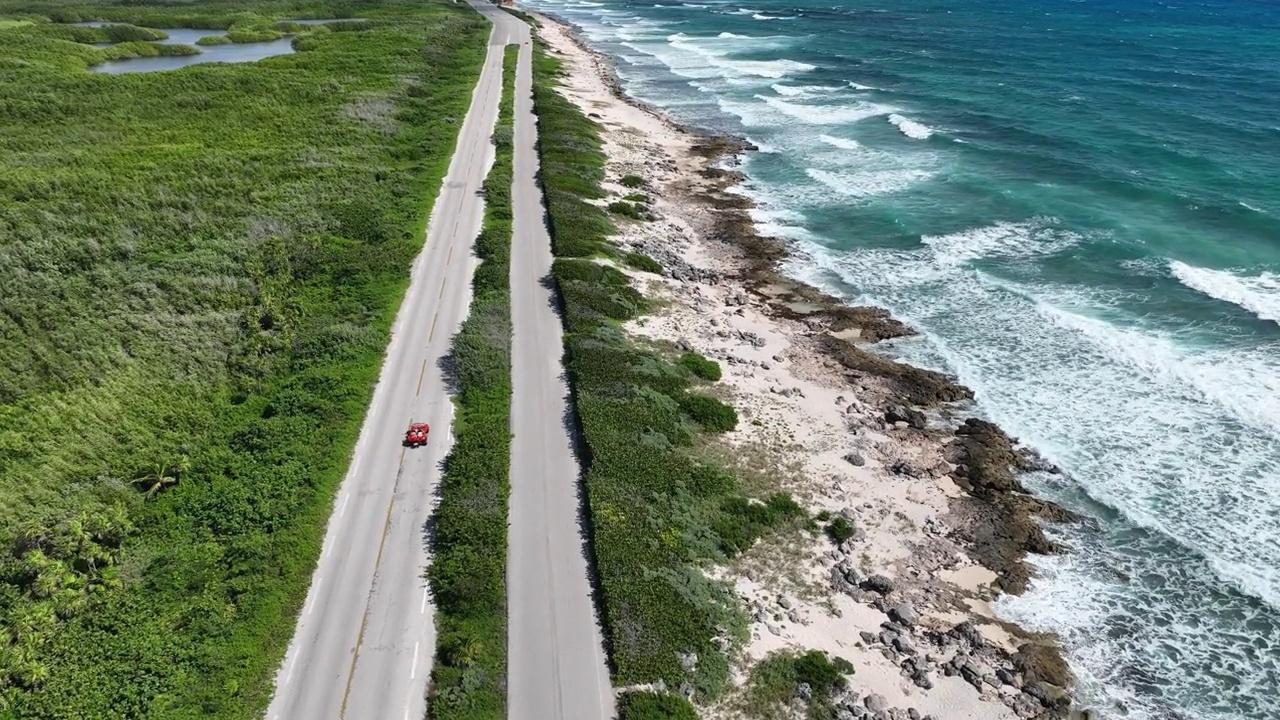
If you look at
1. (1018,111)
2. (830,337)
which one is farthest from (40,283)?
(1018,111)

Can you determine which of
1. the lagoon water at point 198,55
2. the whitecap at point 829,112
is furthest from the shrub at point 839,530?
the lagoon water at point 198,55

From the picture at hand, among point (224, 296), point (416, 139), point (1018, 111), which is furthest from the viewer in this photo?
point (1018, 111)

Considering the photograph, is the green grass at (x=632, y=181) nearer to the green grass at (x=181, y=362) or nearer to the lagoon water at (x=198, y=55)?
the green grass at (x=181, y=362)

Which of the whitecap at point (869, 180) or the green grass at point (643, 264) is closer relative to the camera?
the green grass at point (643, 264)

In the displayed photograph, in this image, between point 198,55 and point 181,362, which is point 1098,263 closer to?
point 181,362

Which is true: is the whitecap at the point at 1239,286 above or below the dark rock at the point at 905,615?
above

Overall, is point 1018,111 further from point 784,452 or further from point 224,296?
point 224,296

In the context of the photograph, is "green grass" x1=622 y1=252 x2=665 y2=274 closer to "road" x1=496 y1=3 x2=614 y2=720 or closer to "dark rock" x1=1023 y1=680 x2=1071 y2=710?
"road" x1=496 y1=3 x2=614 y2=720
